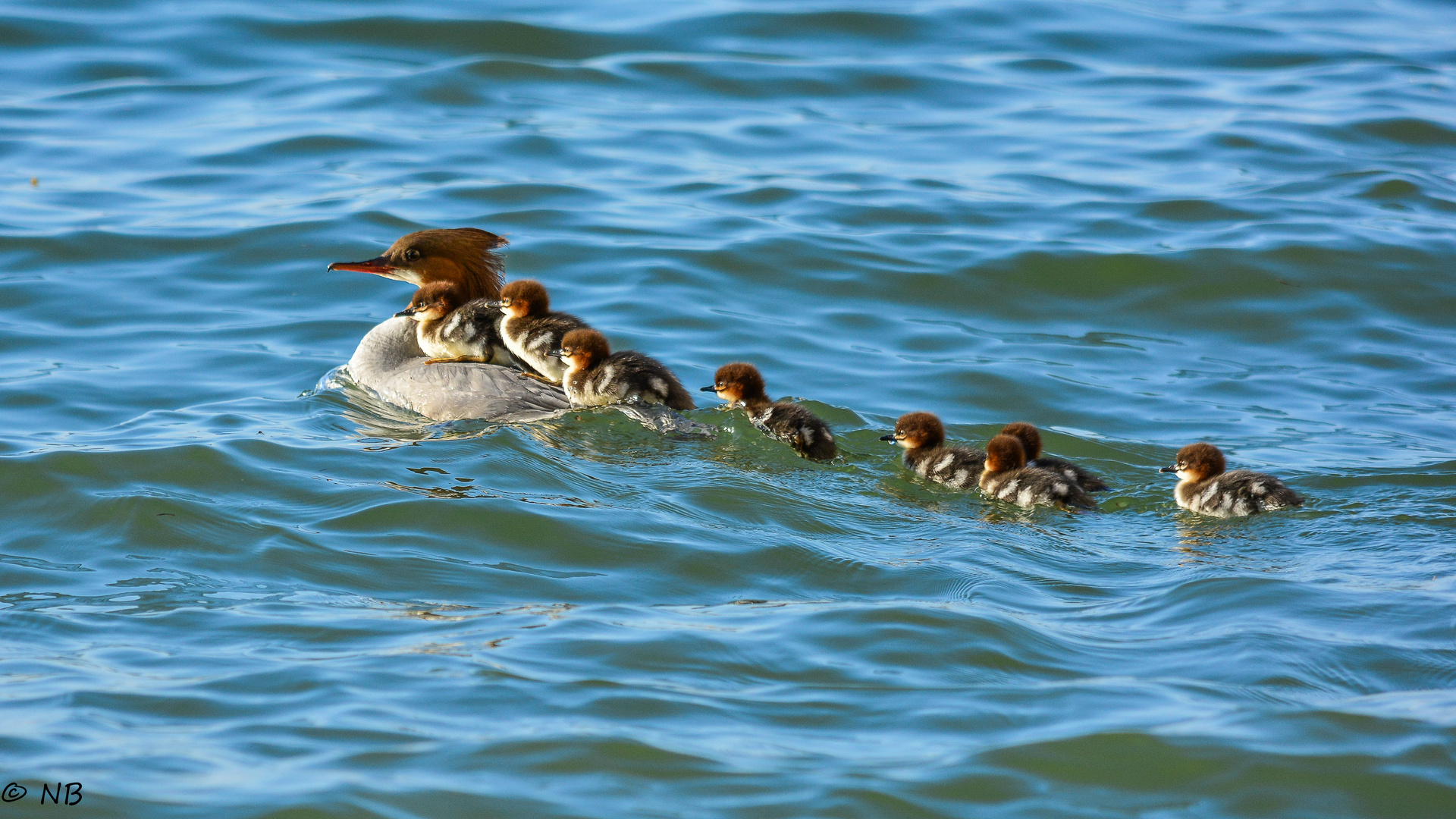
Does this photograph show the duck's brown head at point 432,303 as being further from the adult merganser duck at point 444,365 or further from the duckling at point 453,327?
the adult merganser duck at point 444,365

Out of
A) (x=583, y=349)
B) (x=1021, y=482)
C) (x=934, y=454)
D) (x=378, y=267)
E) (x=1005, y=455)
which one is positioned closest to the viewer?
(x=1021, y=482)

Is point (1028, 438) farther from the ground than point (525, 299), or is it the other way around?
Answer: point (525, 299)

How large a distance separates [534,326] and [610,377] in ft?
1.96

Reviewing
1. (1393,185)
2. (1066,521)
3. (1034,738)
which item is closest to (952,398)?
(1066,521)

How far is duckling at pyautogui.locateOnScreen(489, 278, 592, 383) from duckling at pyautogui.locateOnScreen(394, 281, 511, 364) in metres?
0.12

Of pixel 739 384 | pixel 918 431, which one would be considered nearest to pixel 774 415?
pixel 739 384

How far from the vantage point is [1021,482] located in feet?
19.3

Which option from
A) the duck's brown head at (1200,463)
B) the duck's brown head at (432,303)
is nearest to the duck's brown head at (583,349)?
the duck's brown head at (432,303)

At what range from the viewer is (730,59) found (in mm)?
13555

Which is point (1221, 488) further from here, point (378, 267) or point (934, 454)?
point (378, 267)

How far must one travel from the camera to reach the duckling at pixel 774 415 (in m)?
6.30

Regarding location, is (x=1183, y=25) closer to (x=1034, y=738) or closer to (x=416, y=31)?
(x=416, y=31)

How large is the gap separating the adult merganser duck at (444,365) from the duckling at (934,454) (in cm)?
157

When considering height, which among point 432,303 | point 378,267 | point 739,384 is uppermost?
point 378,267
